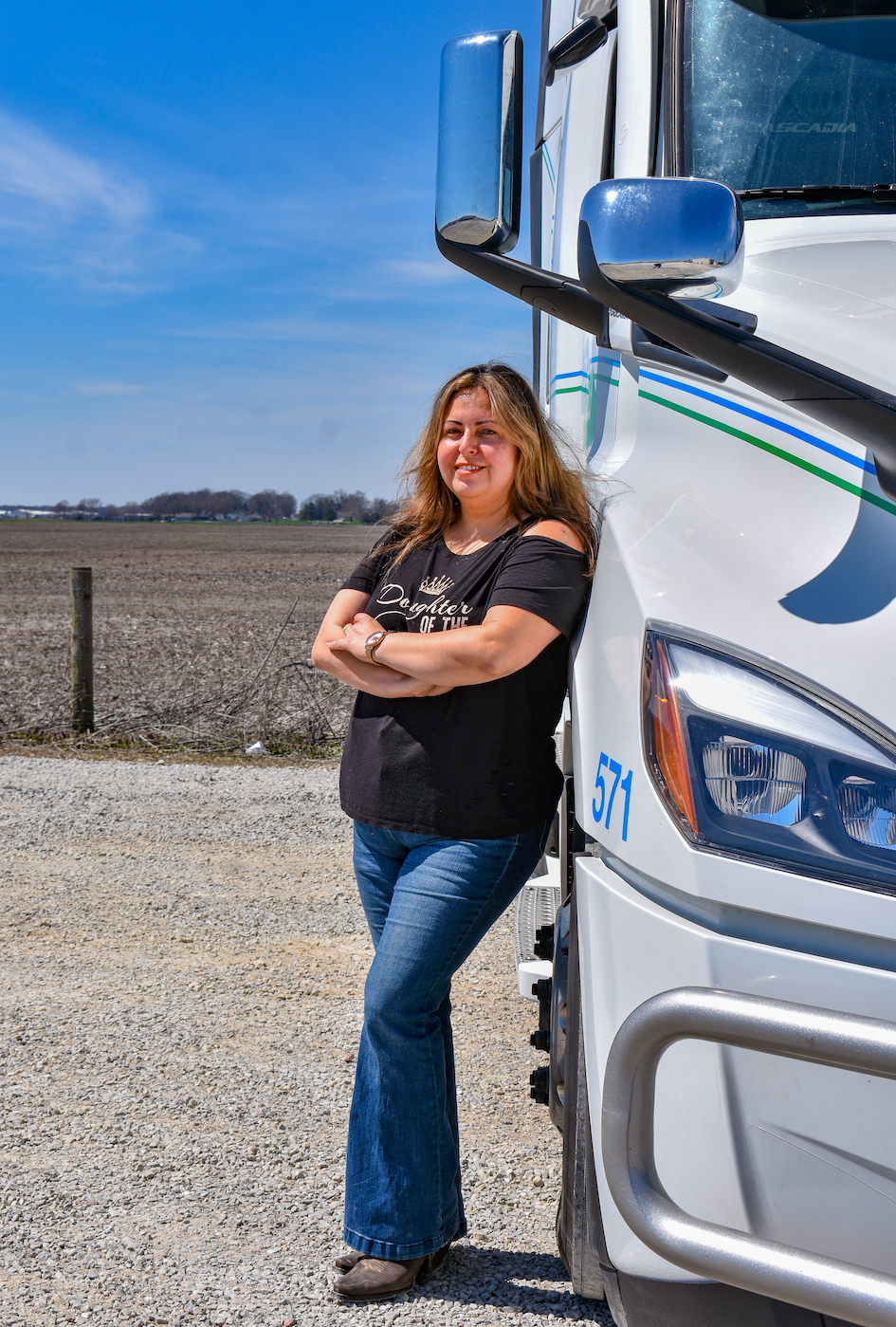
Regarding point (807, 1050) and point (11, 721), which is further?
point (11, 721)

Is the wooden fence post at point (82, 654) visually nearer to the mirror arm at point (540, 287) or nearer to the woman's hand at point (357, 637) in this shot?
the woman's hand at point (357, 637)

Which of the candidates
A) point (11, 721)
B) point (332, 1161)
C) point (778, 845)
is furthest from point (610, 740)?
point (11, 721)

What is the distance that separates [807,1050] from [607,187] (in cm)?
130

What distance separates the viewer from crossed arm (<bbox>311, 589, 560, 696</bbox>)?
222 centimetres

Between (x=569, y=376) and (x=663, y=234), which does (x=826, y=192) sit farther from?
(x=569, y=376)

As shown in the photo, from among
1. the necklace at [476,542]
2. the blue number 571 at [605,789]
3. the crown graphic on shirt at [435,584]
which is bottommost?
the blue number 571 at [605,789]

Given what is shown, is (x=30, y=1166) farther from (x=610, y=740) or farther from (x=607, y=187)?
(x=607, y=187)

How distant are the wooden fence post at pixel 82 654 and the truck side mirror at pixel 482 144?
6.39m

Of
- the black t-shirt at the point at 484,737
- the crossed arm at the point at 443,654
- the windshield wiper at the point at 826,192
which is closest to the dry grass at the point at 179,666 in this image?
the crossed arm at the point at 443,654

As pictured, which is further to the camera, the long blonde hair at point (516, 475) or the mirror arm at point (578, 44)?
the mirror arm at point (578, 44)

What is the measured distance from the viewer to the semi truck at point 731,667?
1.37m

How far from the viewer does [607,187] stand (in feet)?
5.77

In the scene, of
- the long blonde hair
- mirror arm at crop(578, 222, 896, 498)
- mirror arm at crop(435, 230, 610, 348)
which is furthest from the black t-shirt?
mirror arm at crop(578, 222, 896, 498)

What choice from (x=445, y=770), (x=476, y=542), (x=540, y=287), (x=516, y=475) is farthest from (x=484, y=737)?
(x=540, y=287)
